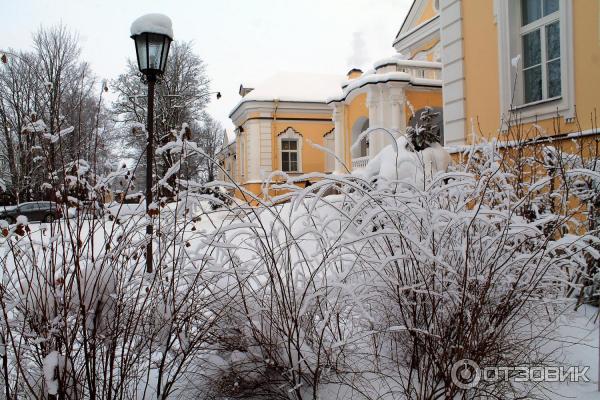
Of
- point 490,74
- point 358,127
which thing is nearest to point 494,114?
point 490,74

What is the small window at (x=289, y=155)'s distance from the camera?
19750 millimetres

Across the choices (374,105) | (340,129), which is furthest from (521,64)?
(340,129)

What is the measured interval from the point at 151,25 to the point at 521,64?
4674 mm

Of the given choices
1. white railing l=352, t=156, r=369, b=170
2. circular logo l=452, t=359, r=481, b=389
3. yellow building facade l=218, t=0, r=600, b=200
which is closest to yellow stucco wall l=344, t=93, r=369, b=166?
yellow building facade l=218, t=0, r=600, b=200

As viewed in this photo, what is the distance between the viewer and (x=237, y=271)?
6.81ft

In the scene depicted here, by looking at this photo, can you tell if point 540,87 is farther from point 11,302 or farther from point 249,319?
point 11,302

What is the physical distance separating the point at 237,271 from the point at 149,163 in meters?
2.05

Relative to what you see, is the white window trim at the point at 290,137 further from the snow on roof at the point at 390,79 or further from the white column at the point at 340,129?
the snow on roof at the point at 390,79

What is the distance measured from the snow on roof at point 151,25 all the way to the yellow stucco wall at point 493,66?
11.1ft

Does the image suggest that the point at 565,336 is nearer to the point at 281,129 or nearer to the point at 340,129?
the point at 340,129

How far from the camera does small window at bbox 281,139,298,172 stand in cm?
1975

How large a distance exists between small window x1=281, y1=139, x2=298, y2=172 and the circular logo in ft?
59.3

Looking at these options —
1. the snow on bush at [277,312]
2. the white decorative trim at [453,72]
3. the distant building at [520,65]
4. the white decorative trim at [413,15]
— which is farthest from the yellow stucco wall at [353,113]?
the snow on bush at [277,312]

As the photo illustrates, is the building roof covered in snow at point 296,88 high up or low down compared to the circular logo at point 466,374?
up
